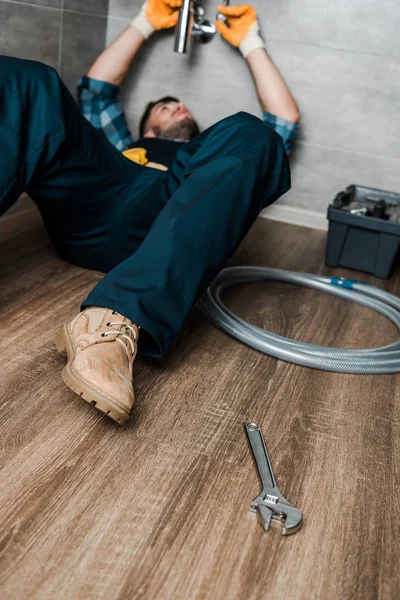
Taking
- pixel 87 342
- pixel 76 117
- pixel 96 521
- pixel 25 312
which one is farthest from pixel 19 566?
pixel 76 117

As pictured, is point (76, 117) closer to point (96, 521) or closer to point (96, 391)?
point (96, 391)

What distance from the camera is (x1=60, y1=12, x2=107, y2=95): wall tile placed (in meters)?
2.42

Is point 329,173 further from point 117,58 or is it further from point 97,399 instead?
point 97,399

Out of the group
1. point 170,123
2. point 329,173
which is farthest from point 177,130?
point 329,173

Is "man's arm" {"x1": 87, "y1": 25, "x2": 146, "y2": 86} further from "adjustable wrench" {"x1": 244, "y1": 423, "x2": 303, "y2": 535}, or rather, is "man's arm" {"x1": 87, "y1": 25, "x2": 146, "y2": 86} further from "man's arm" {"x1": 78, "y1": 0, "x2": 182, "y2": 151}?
"adjustable wrench" {"x1": 244, "y1": 423, "x2": 303, "y2": 535}

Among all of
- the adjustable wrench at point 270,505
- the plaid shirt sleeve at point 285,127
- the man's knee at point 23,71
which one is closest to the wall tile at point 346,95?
the plaid shirt sleeve at point 285,127

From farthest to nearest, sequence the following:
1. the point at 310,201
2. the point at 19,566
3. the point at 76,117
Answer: the point at 310,201, the point at 76,117, the point at 19,566

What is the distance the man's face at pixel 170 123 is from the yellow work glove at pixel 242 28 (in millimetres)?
358

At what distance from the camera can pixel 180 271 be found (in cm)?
123

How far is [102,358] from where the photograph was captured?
1.12m

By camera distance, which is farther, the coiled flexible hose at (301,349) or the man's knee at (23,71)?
the coiled flexible hose at (301,349)

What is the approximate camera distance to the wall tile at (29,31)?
203 centimetres

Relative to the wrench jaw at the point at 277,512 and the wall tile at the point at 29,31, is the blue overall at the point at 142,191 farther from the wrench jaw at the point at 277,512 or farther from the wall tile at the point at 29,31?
the wall tile at the point at 29,31

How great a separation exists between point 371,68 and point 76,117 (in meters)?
1.45
